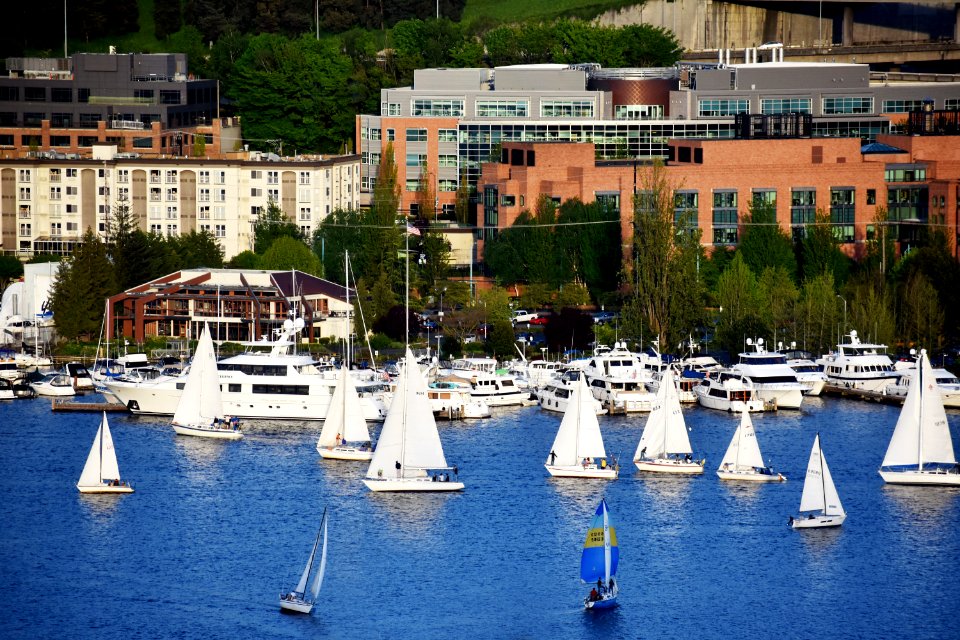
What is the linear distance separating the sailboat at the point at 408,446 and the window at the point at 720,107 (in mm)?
83890

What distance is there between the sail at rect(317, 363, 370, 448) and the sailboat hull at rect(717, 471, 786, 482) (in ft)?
50.7

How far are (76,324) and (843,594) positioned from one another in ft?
204

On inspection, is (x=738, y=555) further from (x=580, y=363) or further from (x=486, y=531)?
(x=580, y=363)

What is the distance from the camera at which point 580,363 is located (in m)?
112

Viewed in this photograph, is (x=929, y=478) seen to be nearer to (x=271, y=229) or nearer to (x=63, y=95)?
(x=271, y=229)

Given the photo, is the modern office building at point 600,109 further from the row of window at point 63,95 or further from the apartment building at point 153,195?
the row of window at point 63,95

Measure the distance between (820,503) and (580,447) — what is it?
456 inches

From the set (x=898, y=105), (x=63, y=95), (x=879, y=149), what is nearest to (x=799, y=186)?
(x=879, y=149)

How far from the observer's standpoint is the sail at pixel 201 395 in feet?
323

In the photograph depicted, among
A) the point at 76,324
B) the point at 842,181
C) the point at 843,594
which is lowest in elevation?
the point at 843,594

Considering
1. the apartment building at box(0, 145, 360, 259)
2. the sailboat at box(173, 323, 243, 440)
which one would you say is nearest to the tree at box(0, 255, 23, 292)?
the apartment building at box(0, 145, 360, 259)

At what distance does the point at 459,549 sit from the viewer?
256 feet

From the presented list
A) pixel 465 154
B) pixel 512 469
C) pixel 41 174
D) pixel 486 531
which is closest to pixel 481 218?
pixel 465 154

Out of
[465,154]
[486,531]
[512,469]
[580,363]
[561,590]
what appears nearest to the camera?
[561,590]
